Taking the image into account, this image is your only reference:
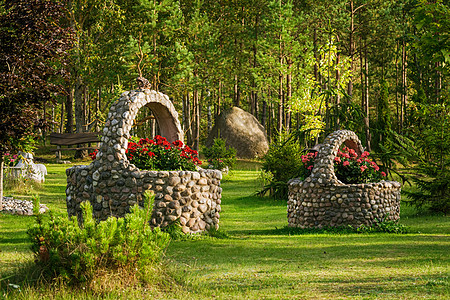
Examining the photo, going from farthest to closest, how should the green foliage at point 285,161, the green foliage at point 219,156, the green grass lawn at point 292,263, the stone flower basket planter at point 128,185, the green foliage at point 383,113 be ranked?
the green foliage at point 383,113 → the green foliage at point 219,156 → the green foliage at point 285,161 → the stone flower basket planter at point 128,185 → the green grass lawn at point 292,263

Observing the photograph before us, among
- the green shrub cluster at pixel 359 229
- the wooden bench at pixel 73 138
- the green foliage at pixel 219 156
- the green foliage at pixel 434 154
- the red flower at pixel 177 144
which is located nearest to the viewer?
the red flower at pixel 177 144

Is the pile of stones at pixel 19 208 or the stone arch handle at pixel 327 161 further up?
the stone arch handle at pixel 327 161

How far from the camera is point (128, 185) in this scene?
10617 mm

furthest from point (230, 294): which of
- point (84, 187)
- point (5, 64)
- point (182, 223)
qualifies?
point (5, 64)

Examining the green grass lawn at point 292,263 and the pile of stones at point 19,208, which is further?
the pile of stones at point 19,208

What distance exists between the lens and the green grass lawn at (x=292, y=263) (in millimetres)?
6102

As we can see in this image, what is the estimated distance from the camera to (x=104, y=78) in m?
34.1

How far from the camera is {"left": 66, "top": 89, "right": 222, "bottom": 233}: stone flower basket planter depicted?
1059 cm

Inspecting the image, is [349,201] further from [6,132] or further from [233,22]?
[233,22]

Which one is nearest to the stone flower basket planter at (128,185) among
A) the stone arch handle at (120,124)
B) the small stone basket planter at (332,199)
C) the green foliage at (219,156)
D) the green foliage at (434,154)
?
the stone arch handle at (120,124)

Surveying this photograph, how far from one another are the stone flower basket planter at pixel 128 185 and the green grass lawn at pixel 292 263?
→ 2.22ft

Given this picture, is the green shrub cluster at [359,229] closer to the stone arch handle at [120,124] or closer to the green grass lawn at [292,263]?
the green grass lawn at [292,263]

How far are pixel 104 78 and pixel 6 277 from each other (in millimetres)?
29564

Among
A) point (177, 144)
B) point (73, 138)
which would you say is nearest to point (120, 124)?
point (177, 144)
